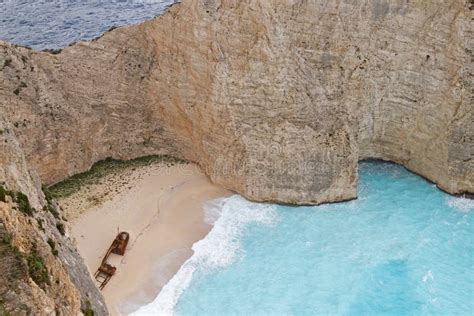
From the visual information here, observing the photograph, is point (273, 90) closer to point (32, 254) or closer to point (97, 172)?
point (97, 172)

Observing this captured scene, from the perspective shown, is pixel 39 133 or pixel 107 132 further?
pixel 107 132

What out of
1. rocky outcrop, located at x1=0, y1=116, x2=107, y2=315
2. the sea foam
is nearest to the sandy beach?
the sea foam

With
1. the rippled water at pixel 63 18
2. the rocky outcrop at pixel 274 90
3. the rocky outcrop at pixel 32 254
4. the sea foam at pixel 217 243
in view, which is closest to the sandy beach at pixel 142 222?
the sea foam at pixel 217 243

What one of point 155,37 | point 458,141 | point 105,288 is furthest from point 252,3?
Answer: point 105,288

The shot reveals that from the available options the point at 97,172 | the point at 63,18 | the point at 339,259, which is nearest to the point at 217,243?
the point at 339,259

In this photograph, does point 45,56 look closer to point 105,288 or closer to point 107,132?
point 107,132
